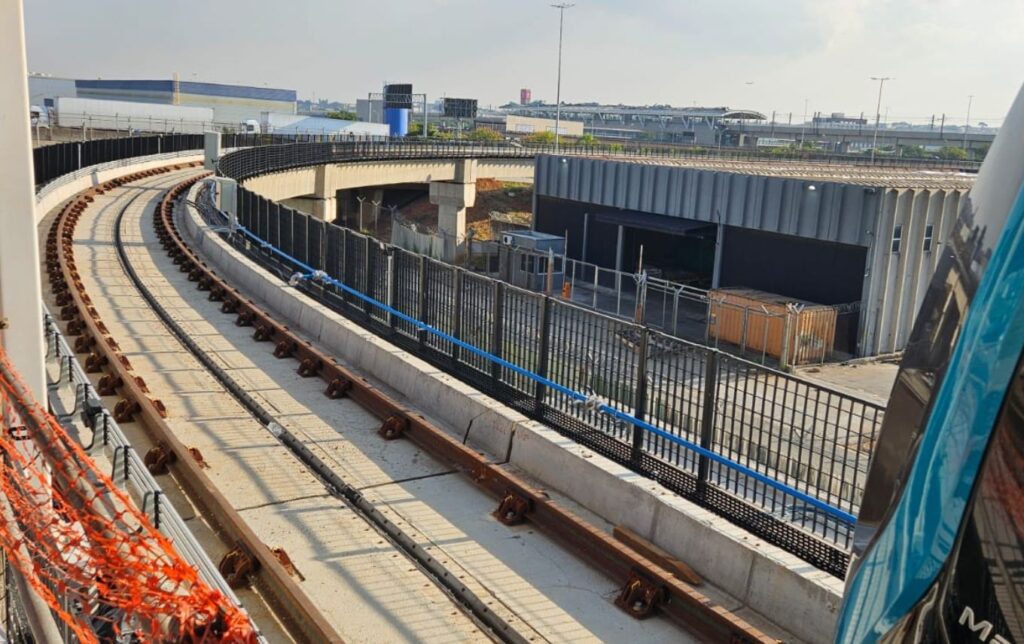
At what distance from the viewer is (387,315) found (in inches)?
561

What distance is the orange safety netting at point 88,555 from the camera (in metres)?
4.32

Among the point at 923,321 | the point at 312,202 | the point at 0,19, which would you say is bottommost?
the point at 312,202

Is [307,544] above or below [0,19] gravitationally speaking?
below

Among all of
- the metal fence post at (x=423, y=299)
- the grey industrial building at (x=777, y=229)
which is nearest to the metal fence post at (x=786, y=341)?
the grey industrial building at (x=777, y=229)

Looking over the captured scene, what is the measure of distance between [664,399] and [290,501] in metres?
3.35

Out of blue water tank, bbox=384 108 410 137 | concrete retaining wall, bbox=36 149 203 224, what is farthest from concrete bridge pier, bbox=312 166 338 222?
blue water tank, bbox=384 108 410 137

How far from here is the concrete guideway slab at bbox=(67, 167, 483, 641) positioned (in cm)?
698

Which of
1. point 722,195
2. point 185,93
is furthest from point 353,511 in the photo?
point 185,93

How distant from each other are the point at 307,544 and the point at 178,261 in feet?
47.7

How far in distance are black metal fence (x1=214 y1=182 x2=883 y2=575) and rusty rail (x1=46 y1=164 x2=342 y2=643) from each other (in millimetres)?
3421

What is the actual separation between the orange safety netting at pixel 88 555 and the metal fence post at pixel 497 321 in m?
4.99

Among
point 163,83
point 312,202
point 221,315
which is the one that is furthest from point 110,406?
point 163,83

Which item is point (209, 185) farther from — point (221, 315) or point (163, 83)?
point (163, 83)

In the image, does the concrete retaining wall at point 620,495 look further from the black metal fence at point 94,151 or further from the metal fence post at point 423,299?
the black metal fence at point 94,151
